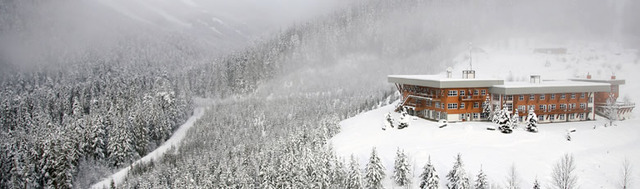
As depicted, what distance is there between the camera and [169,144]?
13225 cm

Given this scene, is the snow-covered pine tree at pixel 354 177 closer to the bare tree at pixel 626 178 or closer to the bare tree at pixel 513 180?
the bare tree at pixel 513 180

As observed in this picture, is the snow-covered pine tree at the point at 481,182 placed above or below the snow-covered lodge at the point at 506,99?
below

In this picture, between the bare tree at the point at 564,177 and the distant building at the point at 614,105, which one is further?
the distant building at the point at 614,105

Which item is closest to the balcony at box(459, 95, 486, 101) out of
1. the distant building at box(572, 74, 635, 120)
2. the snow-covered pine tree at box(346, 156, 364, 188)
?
the distant building at box(572, 74, 635, 120)

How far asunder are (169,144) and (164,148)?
13.3 ft

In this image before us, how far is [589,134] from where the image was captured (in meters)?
58.8

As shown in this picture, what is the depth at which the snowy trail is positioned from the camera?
335 ft

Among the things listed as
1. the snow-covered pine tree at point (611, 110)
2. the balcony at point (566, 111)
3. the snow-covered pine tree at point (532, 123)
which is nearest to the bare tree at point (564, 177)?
the snow-covered pine tree at point (532, 123)

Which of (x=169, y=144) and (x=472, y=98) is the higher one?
(x=472, y=98)

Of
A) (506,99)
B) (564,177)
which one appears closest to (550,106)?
(506,99)

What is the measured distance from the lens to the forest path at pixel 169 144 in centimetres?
10250

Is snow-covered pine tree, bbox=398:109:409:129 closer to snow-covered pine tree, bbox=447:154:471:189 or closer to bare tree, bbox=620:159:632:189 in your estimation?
snow-covered pine tree, bbox=447:154:471:189

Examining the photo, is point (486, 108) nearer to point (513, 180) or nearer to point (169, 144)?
point (513, 180)

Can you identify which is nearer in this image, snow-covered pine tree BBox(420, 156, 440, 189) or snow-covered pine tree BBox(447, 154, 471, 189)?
snow-covered pine tree BBox(447, 154, 471, 189)
